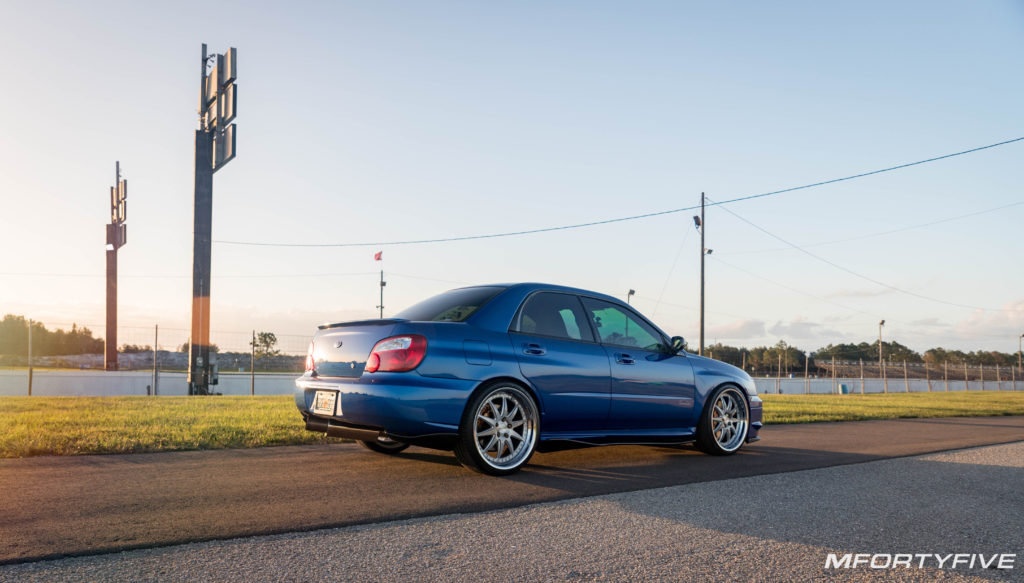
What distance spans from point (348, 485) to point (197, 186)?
19273 mm

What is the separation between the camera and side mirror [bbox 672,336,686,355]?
287 inches

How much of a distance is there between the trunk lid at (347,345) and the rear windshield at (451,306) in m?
0.46

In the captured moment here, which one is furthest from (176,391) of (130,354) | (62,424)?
(62,424)

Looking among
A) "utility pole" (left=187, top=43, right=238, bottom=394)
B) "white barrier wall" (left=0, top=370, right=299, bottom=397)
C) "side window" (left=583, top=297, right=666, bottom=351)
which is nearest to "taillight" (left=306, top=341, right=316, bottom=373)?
"side window" (left=583, top=297, right=666, bottom=351)

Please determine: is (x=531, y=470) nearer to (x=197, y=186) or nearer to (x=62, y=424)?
(x=62, y=424)

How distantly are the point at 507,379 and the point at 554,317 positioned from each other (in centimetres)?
93

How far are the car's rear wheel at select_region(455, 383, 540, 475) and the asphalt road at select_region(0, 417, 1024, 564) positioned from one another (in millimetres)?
142

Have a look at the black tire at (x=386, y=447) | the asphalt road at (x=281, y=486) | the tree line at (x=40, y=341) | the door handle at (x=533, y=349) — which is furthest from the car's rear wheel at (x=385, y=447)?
the tree line at (x=40, y=341)

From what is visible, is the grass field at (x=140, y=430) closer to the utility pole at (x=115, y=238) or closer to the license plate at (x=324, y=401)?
the license plate at (x=324, y=401)

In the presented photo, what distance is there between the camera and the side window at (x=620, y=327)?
6.86 m

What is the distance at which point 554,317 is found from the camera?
6516 mm

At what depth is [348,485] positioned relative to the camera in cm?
510

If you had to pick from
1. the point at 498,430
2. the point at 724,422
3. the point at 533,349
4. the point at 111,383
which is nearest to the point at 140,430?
the point at 498,430

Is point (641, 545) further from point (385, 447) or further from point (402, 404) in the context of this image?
point (385, 447)
